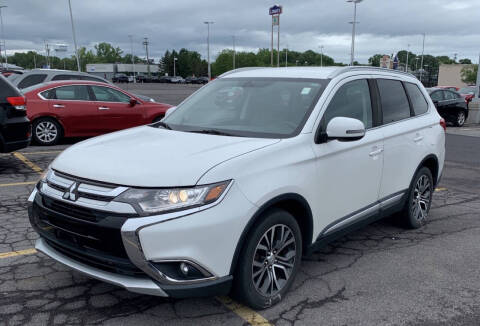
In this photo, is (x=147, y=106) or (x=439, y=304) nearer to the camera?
(x=439, y=304)

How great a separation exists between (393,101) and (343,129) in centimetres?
156

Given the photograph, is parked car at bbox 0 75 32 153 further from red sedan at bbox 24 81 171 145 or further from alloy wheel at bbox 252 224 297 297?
alloy wheel at bbox 252 224 297 297

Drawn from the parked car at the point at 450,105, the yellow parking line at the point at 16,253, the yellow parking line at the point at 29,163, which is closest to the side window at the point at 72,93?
the yellow parking line at the point at 29,163

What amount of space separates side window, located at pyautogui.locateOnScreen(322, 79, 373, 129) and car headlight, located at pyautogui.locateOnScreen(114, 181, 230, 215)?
1.37 meters

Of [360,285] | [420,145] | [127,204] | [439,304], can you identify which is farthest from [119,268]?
[420,145]

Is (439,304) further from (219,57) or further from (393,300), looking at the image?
(219,57)

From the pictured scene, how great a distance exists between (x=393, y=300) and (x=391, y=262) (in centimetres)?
83

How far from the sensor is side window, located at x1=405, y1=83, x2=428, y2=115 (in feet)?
17.0

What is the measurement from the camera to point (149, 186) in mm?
2787

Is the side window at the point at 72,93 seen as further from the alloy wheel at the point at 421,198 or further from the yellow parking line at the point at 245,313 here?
the yellow parking line at the point at 245,313

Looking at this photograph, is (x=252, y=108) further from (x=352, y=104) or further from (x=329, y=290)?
(x=329, y=290)

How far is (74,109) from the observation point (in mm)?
10500

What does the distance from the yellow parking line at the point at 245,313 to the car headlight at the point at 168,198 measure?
0.99 m

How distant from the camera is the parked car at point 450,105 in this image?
61.5 feet
